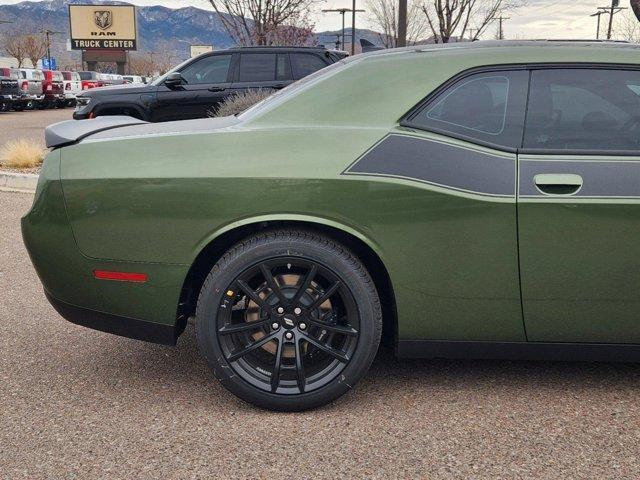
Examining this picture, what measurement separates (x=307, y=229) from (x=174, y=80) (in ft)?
29.7

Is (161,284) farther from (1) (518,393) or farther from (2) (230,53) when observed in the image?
(2) (230,53)

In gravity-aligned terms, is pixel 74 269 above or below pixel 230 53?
below

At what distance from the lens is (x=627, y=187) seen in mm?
2914

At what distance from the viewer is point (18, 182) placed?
9.73 meters

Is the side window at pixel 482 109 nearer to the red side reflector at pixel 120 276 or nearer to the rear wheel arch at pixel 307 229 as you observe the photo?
the rear wheel arch at pixel 307 229

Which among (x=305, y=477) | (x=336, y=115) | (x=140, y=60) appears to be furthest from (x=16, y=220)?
(x=140, y=60)

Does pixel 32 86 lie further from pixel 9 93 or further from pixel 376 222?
pixel 376 222

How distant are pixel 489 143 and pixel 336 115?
671mm

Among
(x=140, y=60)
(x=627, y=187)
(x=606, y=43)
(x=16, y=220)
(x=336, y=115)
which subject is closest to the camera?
(x=627, y=187)

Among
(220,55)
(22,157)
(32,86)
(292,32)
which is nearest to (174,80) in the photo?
(220,55)

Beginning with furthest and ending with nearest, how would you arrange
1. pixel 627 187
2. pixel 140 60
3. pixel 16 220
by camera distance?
pixel 140 60
pixel 16 220
pixel 627 187

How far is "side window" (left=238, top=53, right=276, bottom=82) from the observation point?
11945 mm

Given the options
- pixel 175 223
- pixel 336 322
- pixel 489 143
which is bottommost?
pixel 336 322

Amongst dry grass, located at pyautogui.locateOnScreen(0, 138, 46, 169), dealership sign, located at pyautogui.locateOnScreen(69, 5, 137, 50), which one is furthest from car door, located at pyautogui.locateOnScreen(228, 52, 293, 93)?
dealership sign, located at pyautogui.locateOnScreen(69, 5, 137, 50)
